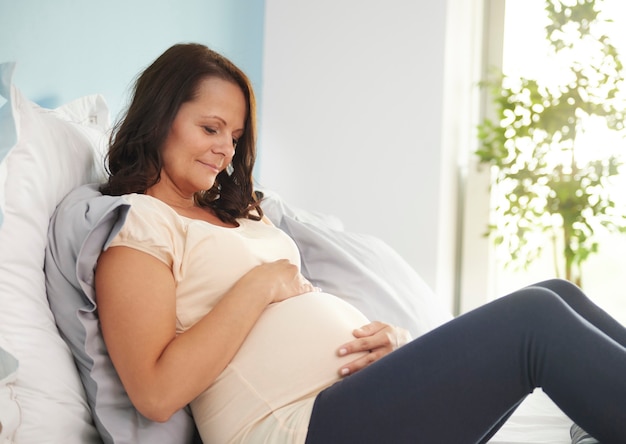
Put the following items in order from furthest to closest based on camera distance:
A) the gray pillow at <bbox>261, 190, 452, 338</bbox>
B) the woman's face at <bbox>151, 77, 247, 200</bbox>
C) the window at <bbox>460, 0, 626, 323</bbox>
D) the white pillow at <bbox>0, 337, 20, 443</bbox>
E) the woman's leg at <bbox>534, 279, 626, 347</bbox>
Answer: the window at <bbox>460, 0, 626, 323</bbox>, the gray pillow at <bbox>261, 190, 452, 338</bbox>, the woman's face at <bbox>151, 77, 247, 200</bbox>, the woman's leg at <bbox>534, 279, 626, 347</bbox>, the white pillow at <bbox>0, 337, 20, 443</bbox>

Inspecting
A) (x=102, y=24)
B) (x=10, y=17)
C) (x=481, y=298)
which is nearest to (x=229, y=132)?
(x=10, y=17)

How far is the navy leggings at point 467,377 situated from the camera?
43.3 inches

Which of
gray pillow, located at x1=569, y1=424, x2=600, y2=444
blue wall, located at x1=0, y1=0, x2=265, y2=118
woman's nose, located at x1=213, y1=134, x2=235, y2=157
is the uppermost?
blue wall, located at x1=0, y1=0, x2=265, y2=118

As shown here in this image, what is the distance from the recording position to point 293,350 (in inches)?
49.5

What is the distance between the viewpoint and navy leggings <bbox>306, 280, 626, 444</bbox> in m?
1.10

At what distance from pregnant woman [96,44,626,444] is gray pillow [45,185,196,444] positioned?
3cm

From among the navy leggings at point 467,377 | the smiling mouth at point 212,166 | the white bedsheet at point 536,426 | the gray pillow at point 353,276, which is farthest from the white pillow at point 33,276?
the white bedsheet at point 536,426

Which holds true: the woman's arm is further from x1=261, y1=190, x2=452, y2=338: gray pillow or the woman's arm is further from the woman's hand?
x1=261, y1=190, x2=452, y2=338: gray pillow

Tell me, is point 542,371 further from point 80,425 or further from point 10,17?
point 10,17

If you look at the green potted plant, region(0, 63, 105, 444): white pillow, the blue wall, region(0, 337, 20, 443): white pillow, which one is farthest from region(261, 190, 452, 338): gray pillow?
the green potted plant

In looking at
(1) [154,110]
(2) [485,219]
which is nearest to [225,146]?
(1) [154,110]

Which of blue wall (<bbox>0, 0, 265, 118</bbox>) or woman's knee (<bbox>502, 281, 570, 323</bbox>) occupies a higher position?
blue wall (<bbox>0, 0, 265, 118</bbox>)

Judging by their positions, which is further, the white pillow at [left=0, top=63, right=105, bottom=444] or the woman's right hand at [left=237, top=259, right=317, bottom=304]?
the woman's right hand at [left=237, top=259, right=317, bottom=304]

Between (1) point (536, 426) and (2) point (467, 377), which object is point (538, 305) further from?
(1) point (536, 426)
